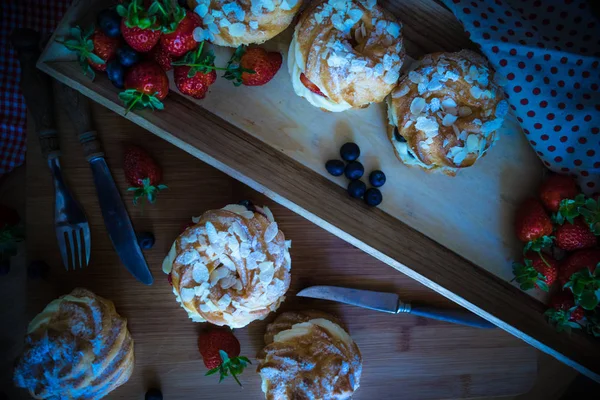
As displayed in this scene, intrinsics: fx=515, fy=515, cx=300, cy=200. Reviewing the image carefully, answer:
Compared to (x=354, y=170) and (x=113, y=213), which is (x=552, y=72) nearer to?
(x=354, y=170)

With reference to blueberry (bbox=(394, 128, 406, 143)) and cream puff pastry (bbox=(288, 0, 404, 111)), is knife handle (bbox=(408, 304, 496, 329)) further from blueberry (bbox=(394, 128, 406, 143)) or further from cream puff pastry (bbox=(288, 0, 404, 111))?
cream puff pastry (bbox=(288, 0, 404, 111))

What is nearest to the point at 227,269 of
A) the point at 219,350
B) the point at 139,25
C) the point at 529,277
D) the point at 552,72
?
the point at 219,350

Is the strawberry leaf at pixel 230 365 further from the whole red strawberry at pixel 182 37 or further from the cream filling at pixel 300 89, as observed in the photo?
the whole red strawberry at pixel 182 37

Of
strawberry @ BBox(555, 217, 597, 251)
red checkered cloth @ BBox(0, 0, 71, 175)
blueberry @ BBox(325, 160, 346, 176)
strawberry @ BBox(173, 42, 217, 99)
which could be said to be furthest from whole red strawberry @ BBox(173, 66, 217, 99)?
strawberry @ BBox(555, 217, 597, 251)

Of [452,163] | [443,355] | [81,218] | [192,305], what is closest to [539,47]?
[452,163]

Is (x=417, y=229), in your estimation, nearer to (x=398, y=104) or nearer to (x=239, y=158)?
(x=398, y=104)
